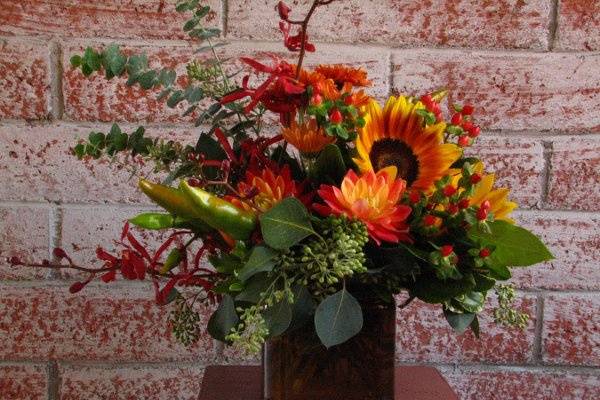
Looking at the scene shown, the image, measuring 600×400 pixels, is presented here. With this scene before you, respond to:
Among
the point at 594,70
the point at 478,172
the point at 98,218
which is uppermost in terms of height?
the point at 594,70

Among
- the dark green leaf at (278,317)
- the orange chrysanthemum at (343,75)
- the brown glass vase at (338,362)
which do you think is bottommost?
the brown glass vase at (338,362)

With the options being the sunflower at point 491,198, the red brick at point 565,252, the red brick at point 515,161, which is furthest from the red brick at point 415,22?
the sunflower at point 491,198

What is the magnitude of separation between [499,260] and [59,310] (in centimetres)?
71

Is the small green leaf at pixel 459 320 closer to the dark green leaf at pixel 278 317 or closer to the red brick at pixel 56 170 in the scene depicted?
the dark green leaf at pixel 278 317

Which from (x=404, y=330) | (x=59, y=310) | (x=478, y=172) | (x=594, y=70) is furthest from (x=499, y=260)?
(x=59, y=310)

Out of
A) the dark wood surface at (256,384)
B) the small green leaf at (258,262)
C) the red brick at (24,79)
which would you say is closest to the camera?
the small green leaf at (258,262)

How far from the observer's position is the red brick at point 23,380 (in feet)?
3.38

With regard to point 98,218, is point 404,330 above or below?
below

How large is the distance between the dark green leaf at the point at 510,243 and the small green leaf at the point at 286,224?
0.14m

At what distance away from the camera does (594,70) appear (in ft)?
3.41

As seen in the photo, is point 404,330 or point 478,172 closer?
point 478,172

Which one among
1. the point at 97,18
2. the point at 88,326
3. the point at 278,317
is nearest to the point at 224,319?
the point at 278,317

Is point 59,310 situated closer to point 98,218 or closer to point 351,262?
point 98,218

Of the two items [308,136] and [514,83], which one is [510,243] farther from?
[514,83]
